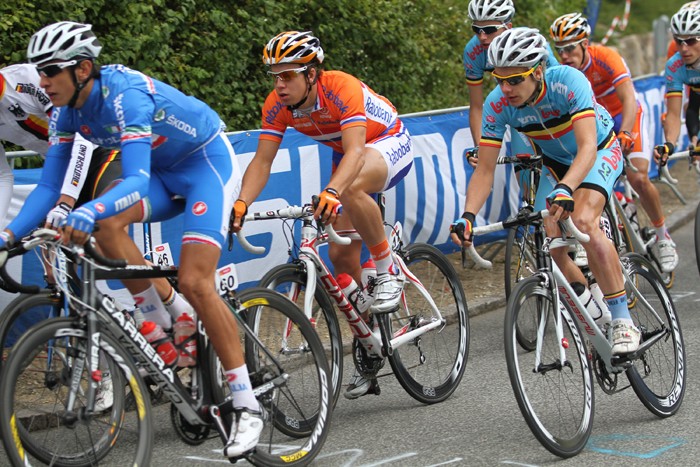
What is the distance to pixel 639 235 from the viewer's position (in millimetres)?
9305

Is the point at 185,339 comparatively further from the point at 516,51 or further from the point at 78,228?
the point at 516,51

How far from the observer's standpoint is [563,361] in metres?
5.34

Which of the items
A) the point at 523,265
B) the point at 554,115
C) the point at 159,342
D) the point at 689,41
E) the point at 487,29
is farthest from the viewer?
the point at 689,41

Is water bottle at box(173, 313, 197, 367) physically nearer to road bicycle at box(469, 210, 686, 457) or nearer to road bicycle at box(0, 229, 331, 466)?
road bicycle at box(0, 229, 331, 466)

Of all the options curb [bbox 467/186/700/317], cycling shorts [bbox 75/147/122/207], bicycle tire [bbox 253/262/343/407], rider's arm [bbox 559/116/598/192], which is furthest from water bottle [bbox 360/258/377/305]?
curb [bbox 467/186/700/317]

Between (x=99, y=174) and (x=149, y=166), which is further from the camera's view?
(x=99, y=174)

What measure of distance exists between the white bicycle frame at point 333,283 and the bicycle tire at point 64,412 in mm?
1090

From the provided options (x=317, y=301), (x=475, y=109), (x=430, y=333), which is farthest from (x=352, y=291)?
(x=475, y=109)

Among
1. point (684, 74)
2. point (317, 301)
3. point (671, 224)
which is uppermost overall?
point (684, 74)

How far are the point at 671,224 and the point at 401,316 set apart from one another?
21.3 feet

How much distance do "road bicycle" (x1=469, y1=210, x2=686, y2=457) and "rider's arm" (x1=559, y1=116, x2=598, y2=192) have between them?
28 cm

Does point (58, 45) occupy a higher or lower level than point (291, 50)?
higher

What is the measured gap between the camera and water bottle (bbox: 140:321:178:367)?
492 centimetres

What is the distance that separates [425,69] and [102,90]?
7699 mm
